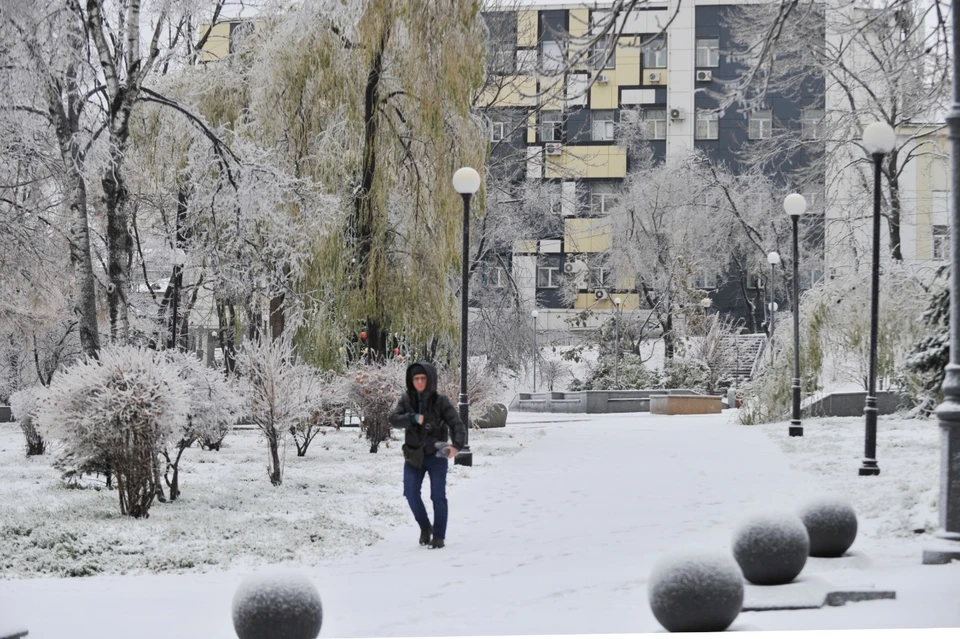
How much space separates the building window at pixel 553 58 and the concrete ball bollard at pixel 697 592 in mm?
2490

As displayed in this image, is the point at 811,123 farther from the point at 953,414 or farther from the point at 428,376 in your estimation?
the point at 428,376

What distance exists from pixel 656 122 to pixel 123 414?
4.05m

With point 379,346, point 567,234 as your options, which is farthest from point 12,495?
point 567,234

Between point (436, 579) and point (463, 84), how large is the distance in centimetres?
653

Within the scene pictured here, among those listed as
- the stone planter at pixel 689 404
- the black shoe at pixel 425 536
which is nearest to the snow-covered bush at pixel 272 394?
the black shoe at pixel 425 536

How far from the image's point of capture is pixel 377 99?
37.5 ft

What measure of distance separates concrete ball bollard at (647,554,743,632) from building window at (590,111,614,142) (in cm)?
336

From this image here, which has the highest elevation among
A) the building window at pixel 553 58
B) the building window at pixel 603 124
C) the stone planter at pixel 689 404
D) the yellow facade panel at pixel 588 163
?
the building window at pixel 553 58

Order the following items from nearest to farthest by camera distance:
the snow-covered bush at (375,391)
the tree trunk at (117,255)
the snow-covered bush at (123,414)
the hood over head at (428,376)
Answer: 1. the hood over head at (428,376)
2. the snow-covered bush at (123,414)
3. the tree trunk at (117,255)
4. the snow-covered bush at (375,391)

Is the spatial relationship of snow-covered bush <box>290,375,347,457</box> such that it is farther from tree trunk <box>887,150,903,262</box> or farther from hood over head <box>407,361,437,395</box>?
tree trunk <box>887,150,903,262</box>

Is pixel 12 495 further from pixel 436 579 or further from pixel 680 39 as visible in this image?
pixel 680 39

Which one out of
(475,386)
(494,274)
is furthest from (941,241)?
(494,274)

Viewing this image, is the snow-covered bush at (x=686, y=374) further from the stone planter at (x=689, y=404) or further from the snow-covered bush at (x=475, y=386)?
the snow-covered bush at (x=475, y=386)

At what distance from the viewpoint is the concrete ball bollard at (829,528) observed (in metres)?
5.25
